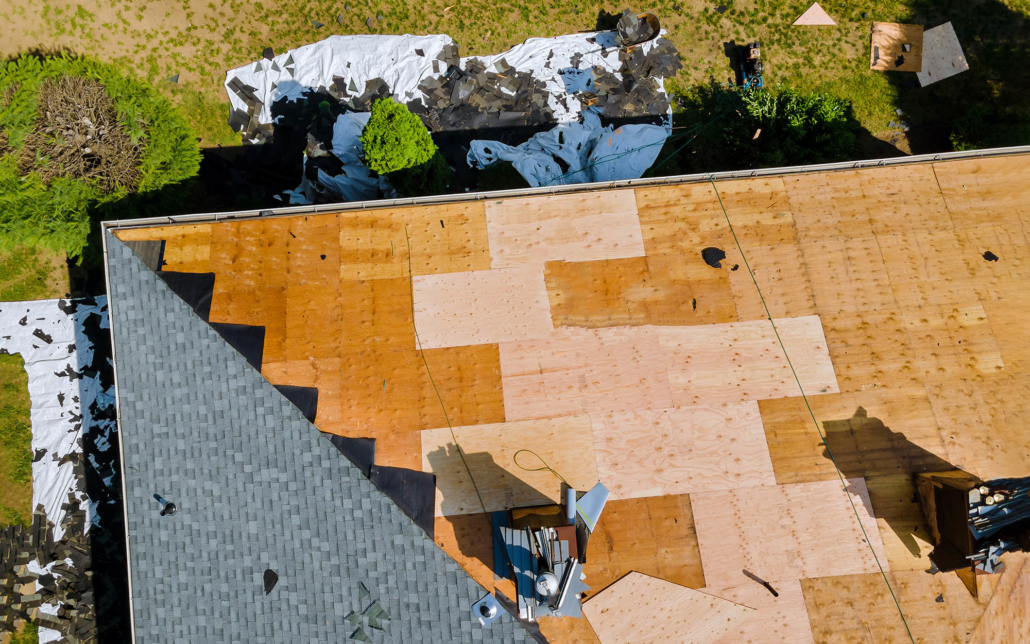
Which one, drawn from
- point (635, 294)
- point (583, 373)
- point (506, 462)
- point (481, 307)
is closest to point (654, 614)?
point (506, 462)

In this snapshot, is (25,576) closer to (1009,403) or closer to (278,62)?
(278,62)

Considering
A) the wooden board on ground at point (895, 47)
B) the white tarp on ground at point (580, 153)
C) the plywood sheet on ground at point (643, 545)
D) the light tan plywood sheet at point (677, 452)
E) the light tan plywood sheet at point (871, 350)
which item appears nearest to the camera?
the plywood sheet on ground at point (643, 545)

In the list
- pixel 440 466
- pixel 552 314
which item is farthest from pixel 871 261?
pixel 440 466

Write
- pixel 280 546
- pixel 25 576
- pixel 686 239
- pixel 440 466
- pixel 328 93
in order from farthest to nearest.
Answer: pixel 328 93 → pixel 25 576 → pixel 686 239 → pixel 440 466 → pixel 280 546

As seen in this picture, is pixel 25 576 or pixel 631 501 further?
pixel 25 576

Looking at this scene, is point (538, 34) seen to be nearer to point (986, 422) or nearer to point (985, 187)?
point (985, 187)

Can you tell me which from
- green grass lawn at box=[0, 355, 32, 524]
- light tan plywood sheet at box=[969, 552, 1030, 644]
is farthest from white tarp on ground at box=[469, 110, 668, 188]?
green grass lawn at box=[0, 355, 32, 524]

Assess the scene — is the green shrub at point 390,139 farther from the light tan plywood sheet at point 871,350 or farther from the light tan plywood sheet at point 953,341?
the light tan plywood sheet at point 953,341

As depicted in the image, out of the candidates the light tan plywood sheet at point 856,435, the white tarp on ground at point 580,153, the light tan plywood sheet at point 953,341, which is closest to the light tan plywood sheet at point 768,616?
the light tan plywood sheet at point 856,435

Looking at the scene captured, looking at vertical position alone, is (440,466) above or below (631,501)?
above
